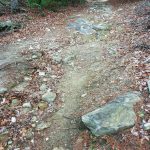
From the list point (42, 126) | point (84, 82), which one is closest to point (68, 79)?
point (84, 82)

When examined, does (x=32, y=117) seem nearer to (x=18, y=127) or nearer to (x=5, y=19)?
(x=18, y=127)

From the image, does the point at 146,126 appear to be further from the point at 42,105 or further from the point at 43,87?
the point at 43,87

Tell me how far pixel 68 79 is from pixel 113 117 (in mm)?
1999

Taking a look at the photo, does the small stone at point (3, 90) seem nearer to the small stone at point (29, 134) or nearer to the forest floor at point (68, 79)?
the forest floor at point (68, 79)

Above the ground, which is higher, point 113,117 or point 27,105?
point 113,117

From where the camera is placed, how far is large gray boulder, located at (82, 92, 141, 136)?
4820mm

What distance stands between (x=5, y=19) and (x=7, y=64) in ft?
16.2

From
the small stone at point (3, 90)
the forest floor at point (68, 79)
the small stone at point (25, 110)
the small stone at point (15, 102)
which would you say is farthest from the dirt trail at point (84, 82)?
the small stone at point (3, 90)

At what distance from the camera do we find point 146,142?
4.59 m

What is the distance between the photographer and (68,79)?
6711mm

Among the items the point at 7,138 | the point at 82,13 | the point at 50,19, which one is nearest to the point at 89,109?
the point at 7,138

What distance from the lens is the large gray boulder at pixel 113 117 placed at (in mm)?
4820

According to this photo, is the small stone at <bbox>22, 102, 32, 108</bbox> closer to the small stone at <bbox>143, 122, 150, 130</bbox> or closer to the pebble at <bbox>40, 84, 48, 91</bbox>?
the pebble at <bbox>40, 84, 48, 91</bbox>

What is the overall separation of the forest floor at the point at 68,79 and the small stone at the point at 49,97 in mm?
33
